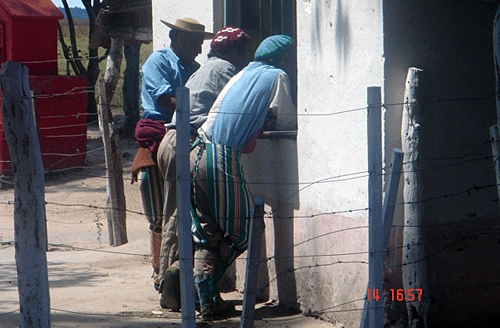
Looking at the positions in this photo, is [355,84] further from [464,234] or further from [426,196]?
[464,234]

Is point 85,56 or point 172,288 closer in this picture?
point 172,288

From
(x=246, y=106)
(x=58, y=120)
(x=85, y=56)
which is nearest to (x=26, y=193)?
(x=246, y=106)

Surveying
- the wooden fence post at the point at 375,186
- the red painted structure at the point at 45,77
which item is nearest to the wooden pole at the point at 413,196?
the wooden fence post at the point at 375,186

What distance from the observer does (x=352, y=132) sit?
4684 mm

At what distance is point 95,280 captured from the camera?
6.75m

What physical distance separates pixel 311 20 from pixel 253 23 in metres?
1.23

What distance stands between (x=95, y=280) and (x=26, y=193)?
3.39 meters

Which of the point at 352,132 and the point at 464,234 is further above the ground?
the point at 352,132

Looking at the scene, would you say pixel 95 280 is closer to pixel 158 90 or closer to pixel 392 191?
pixel 158 90

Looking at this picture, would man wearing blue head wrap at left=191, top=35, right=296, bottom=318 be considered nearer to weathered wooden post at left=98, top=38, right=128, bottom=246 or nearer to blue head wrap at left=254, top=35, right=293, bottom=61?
blue head wrap at left=254, top=35, right=293, bottom=61

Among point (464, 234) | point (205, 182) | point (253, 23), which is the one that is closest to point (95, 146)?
point (253, 23)

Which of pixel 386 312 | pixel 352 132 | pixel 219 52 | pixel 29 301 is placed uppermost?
pixel 219 52

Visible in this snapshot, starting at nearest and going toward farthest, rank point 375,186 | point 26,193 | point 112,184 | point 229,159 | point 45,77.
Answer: point 26,193 < point 375,186 < point 229,159 < point 112,184 < point 45,77

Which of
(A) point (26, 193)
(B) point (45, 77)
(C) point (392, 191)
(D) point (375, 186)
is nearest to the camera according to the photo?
(A) point (26, 193)
